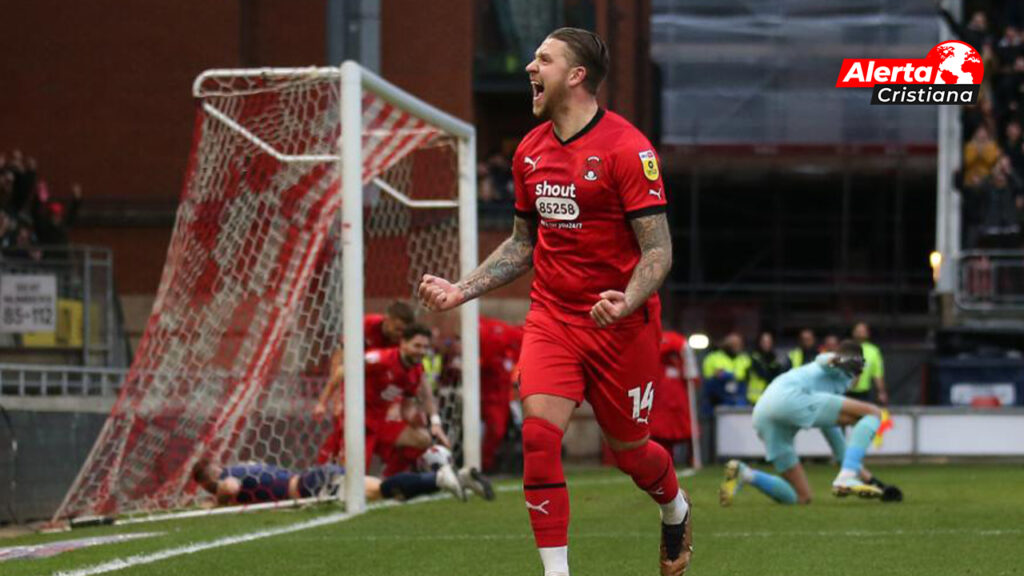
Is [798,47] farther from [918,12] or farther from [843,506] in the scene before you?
[843,506]

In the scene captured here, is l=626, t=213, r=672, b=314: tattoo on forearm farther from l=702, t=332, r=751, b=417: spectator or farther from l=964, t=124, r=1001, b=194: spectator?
l=964, t=124, r=1001, b=194: spectator

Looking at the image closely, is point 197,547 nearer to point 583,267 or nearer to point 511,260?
point 511,260

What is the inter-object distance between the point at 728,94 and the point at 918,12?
3.64 metres

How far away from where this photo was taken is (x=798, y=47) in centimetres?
3544

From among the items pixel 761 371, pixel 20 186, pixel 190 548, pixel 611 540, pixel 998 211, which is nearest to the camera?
pixel 190 548

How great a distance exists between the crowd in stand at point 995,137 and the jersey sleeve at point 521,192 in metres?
20.2

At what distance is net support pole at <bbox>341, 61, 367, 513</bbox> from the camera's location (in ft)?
45.3

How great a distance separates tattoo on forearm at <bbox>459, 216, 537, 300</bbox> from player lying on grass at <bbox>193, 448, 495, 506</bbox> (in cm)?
619

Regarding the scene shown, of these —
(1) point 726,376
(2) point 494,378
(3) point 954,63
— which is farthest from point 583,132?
(1) point 726,376

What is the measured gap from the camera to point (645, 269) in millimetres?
7523

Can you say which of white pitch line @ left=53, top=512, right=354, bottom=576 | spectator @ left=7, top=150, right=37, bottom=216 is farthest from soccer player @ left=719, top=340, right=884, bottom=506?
spectator @ left=7, top=150, right=37, bottom=216

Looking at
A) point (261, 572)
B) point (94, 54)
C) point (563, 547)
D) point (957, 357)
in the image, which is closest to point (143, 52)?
point (94, 54)

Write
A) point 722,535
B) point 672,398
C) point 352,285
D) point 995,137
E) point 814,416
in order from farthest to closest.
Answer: point 995,137, point 672,398, point 814,416, point 352,285, point 722,535

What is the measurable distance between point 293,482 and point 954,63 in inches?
441
